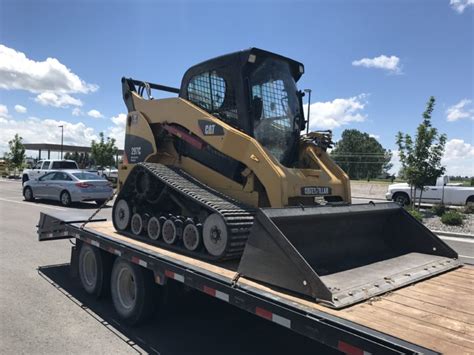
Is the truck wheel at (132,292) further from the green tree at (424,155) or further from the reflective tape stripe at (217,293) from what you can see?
the green tree at (424,155)

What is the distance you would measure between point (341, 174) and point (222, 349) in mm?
2946

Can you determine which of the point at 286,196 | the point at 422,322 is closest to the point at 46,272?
the point at 286,196

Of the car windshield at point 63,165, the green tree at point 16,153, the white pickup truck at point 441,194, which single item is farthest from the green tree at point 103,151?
the white pickup truck at point 441,194

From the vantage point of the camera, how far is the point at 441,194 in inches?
859

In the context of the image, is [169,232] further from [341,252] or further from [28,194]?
[28,194]

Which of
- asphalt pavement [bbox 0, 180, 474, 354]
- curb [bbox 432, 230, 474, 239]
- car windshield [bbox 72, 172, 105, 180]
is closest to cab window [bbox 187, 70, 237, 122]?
asphalt pavement [bbox 0, 180, 474, 354]

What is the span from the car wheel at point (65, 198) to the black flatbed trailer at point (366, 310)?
13.5m

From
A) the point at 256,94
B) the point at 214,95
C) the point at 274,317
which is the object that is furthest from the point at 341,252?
the point at 214,95

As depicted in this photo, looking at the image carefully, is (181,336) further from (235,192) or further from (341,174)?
(341,174)

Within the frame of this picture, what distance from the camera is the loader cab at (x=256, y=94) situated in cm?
539

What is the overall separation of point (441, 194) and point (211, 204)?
66.8ft

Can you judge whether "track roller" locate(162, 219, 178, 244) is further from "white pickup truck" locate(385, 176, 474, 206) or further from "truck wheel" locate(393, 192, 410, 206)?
"truck wheel" locate(393, 192, 410, 206)

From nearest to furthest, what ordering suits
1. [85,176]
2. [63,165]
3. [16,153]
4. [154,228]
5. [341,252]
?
1. [341,252]
2. [154,228]
3. [85,176]
4. [63,165]
5. [16,153]

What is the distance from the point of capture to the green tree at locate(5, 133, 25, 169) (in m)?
45.5
